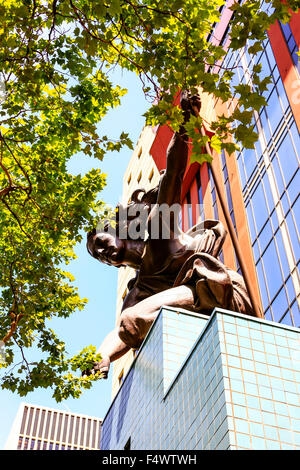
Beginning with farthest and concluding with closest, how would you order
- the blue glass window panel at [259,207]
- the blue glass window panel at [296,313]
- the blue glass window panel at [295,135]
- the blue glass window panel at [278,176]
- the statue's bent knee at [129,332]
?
the blue glass window panel at [259,207] < the blue glass window panel at [278,176] < the blue glass window panel at [295,135] < the blue glass window panel at [296,313] < the statue's bent knee at [129,332]

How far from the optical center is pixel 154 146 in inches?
1592

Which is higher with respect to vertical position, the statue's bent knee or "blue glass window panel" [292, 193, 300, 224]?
"blue glass window panel" [292, 193, 300, 224]

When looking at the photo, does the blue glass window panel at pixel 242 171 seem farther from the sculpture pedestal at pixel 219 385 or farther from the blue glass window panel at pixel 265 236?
the sculpture pedestal at pixel 219 385

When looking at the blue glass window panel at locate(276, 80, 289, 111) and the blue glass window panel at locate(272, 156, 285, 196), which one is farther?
the blue glass window panel at locate(276, 80, 289, 111)

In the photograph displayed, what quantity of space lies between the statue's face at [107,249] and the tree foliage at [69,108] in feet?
2.32

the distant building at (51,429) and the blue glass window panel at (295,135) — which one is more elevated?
the distant building at (51,429)

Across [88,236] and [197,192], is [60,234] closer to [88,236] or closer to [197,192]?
[88,236]

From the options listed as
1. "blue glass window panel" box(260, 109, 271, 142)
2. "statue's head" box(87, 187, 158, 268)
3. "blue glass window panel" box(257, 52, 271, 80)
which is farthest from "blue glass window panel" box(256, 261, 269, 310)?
"statue's head" box(87, 187, 158, 268)

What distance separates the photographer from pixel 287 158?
24312 mm

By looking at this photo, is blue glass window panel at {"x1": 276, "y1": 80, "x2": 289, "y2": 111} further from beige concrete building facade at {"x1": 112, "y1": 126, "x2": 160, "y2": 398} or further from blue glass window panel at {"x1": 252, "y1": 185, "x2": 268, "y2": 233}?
beige concrete building facade at {"x1": 112, "y1": 126, "x2": 160, "y2": 398}

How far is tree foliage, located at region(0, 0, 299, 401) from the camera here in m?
6.48

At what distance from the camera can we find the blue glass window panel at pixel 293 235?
2181 centimetres

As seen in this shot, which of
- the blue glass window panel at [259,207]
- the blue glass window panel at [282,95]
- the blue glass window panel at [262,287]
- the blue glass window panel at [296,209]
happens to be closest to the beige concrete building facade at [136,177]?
the blue glass window panel at [259,207]

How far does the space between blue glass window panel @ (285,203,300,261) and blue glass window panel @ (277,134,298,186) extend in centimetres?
169
